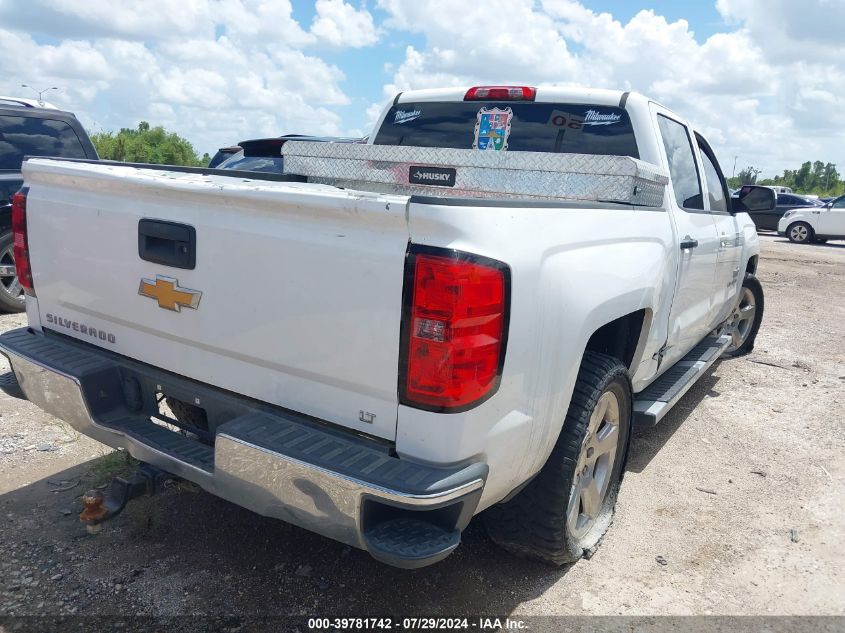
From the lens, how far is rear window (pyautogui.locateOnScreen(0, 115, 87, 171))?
6.65 metres

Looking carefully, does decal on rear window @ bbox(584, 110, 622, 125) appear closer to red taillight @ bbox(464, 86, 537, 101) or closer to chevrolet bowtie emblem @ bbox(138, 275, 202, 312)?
red taillight @ bbox(464, 86, 537, 101)

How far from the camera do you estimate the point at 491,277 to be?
2.04 meters

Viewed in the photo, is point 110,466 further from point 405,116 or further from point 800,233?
point 800,233

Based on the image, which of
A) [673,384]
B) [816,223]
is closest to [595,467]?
[673,384]

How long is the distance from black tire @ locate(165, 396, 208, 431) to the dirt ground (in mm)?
321

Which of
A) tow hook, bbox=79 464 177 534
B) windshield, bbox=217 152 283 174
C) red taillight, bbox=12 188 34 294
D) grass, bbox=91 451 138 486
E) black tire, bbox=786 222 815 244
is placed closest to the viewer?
tow hook, bbox=79 464 177 534

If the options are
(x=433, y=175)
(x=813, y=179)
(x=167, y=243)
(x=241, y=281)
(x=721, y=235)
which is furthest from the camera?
(x=813, y=179)

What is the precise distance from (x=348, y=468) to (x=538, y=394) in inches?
27.4

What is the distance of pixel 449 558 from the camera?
9.96 feet

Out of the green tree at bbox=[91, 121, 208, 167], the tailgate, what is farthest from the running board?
the green tree at bbox=[91, 121, 208, 167]

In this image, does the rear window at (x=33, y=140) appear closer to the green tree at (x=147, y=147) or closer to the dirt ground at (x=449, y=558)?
the dirt ground at (x=449, y=558)

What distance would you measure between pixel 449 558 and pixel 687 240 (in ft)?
6.92

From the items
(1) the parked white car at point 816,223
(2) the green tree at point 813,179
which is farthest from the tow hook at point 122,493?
(2) the green tree at point 813,179

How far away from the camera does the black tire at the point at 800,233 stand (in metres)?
21.4
